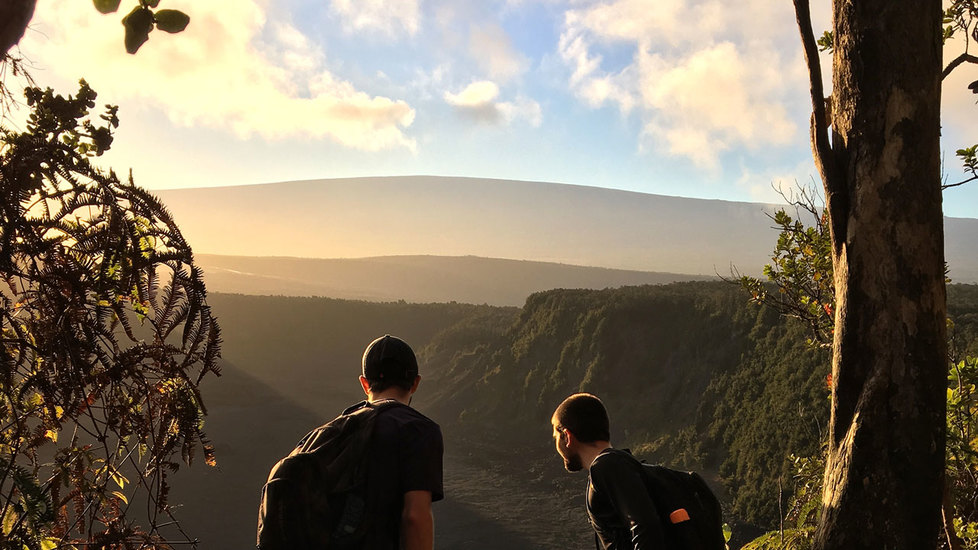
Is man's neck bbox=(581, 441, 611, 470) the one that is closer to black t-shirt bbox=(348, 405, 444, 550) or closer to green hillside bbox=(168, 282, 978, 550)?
black t-shirt bbox=(348, 405, 444, 550)

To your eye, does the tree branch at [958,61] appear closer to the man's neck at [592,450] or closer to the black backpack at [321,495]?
the man's neck at [592,450]

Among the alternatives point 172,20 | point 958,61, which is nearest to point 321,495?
point 172,20

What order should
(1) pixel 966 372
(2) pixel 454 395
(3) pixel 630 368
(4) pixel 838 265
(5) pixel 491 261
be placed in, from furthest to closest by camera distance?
(5) pixel 491 261 → (2) pixel 454 395 → (3) pixel 630 368 → (1) pixel 966 372 → (4) pixel 838 265

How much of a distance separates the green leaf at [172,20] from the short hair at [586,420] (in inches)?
71.2

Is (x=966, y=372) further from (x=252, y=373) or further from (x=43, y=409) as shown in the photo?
(x=252, y=373)

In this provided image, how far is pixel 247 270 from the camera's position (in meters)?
102

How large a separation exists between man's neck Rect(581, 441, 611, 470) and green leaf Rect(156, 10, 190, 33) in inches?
77.7

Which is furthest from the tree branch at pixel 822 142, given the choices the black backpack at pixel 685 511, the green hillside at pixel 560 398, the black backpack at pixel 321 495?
the green hillside at pixel 560 398

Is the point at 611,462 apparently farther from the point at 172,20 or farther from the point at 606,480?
the point at 172,20

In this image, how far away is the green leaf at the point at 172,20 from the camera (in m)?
1.70

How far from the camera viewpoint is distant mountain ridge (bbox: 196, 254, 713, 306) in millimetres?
92812

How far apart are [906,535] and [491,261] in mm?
122523

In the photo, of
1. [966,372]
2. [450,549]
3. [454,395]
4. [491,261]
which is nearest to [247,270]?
[491,261]

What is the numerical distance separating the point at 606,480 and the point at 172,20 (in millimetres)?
1986
